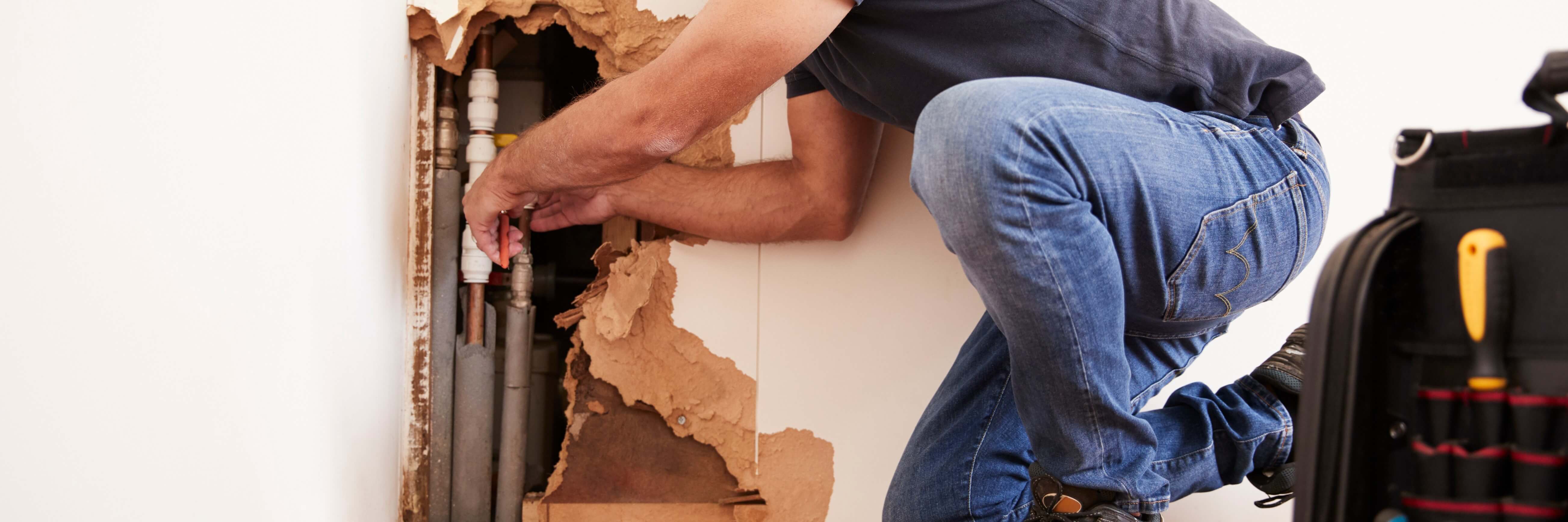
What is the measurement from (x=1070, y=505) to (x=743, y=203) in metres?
0.79

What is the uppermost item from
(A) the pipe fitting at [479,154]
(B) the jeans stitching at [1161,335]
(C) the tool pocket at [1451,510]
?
(A) the pipe fitting at [479,154]

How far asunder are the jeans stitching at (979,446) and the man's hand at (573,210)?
80cm

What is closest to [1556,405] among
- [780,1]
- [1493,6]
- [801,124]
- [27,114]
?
[780,1]

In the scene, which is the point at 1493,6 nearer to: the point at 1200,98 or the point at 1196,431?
the point at 1200,98

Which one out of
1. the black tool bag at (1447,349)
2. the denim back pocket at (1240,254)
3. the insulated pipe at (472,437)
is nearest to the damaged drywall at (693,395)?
the insulated pipe at (472,437)

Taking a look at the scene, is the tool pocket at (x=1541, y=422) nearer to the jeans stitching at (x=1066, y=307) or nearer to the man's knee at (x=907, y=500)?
the jeans stitching at (x=1066, y=307)

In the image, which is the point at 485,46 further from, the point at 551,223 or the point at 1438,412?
the point at 1438,412

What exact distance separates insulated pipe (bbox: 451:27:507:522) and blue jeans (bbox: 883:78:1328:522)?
2.97 ft

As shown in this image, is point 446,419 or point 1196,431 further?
point 446,419

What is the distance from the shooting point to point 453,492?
1806 millimetres

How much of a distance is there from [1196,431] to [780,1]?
856 millimetres

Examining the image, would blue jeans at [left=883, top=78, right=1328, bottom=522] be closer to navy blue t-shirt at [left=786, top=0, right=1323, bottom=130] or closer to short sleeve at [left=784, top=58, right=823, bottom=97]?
navy blue t-shirt at [left=786, top=0, right=1323, bottom=130]

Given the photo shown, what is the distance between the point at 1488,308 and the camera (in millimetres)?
621

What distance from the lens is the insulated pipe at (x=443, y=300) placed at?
1.78 metres
